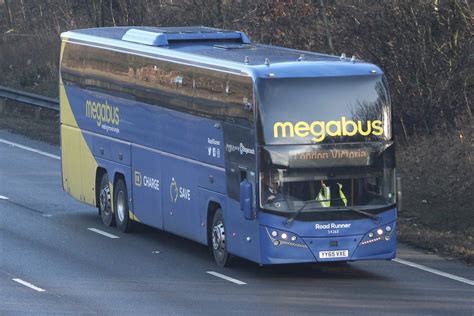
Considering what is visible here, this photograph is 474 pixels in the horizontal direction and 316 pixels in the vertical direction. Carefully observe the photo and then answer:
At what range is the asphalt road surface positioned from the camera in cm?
1608

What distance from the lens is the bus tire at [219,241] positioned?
18844 millimetres

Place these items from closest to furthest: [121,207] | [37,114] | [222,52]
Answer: [222,52], [121,207], [37,114]

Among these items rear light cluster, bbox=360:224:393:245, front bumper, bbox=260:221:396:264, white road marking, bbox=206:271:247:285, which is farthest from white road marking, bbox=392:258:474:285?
white road marking, bbox=206:271:247:285

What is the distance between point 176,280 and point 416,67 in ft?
37.3

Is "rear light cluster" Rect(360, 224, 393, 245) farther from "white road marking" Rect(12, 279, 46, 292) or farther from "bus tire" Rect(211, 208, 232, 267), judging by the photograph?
"white road marking" Rect(12, 279, 46, 292)

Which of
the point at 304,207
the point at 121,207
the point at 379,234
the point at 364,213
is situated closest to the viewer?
the point at 304,207

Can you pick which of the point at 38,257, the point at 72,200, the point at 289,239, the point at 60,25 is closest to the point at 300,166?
the point at 289,239

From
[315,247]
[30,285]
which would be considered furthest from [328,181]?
[30,285]

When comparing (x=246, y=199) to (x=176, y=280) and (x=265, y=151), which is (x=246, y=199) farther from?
(x=176, y=280)

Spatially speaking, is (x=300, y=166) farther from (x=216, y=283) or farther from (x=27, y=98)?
(x=27, y=98)

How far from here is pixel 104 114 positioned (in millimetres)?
23109

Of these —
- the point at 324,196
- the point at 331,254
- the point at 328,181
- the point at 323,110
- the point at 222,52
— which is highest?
the point at 222,52

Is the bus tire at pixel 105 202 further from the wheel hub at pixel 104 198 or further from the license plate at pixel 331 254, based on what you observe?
→ the license plate at pixel 331 254

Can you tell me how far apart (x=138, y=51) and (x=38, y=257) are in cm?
403
